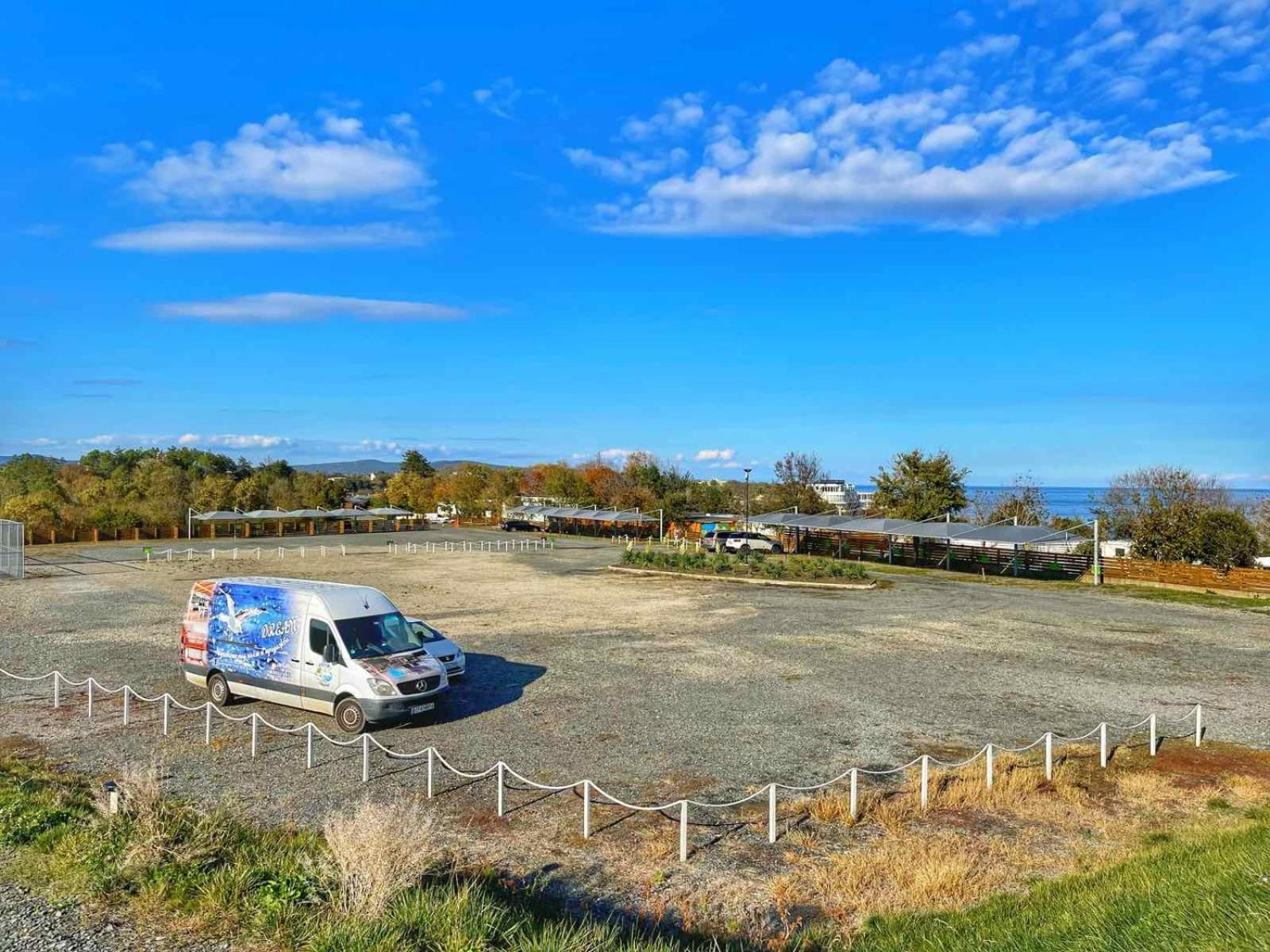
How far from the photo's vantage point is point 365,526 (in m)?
80.1

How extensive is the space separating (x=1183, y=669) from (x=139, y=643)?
2588 centimetres

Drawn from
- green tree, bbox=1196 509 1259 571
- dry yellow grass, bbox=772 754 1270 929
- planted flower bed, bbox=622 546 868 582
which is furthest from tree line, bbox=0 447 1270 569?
dry yellow grass, bbox=772 754 1270 929

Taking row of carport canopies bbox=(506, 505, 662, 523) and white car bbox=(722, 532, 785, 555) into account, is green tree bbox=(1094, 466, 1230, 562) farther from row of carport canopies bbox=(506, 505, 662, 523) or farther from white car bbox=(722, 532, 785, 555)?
row of carport canopies bbox=(506, 505, 662, 523)

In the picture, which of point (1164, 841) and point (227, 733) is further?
point (227, 733)

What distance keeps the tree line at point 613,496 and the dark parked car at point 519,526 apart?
28.7 ft

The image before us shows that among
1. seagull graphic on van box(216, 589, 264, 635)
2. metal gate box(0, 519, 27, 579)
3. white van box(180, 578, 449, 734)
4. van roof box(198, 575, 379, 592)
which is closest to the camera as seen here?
white van box(180, 578, 449, 734)

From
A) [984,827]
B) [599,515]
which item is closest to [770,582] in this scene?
[984,827]

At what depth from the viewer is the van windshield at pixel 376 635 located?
13947 millimetres

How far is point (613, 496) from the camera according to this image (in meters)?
88.8

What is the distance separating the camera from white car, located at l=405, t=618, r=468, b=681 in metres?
16.3

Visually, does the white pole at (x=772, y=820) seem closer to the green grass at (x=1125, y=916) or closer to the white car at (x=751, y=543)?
the green grass at (x=1125, y=916)

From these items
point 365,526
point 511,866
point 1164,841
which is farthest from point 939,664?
point 365,526

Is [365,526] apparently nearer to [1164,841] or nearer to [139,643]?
[139,643]

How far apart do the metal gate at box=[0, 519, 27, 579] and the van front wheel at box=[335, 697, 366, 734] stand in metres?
32.4
